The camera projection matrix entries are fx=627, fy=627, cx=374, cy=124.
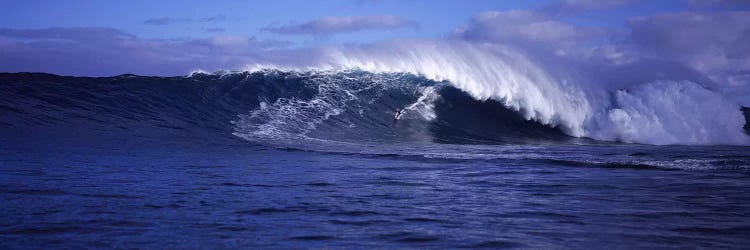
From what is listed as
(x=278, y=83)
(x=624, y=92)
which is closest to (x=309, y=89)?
(x=278, y=83)

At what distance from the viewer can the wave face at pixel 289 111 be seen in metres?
15.1

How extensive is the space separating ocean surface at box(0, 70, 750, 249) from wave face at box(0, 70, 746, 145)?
0.13m

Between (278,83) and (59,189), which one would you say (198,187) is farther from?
(278,83)

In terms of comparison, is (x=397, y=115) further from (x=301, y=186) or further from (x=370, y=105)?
(x=301, y=186)

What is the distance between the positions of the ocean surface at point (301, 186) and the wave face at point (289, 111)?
13 cm

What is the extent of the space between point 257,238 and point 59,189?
2.96 metres

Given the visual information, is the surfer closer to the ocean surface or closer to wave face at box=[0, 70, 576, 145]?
wave face at box=[0, 70, 576, 145]

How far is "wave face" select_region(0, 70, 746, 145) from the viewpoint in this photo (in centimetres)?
1513

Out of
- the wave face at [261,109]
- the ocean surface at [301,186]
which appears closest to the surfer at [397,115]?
the wave face at [261,109]

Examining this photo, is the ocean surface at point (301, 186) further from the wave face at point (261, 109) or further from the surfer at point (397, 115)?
the surfer at point (397, 115)

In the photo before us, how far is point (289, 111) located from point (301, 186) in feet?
40.2

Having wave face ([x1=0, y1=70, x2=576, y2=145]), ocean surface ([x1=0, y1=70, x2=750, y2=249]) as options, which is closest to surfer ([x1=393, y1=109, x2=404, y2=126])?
wave face ([x1=0, y1=70, x2=576, y2=145])

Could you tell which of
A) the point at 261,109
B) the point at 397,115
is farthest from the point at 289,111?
the point at 397,115

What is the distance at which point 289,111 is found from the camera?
62.8ft
